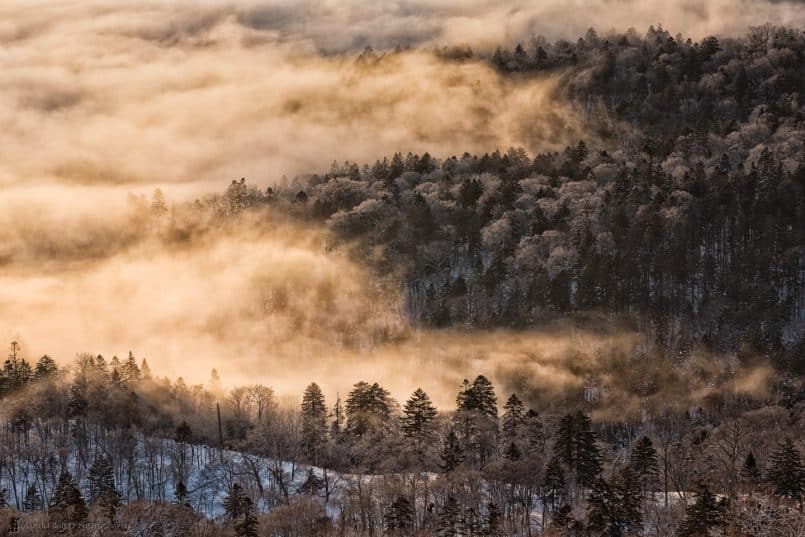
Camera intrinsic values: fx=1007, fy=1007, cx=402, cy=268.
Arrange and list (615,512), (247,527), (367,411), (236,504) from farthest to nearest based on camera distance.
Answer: (367,411) → (236,504) → (247,527) → (615,512)

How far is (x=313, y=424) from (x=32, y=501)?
41.5m

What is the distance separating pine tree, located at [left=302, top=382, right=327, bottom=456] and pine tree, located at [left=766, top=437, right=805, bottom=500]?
7048cm

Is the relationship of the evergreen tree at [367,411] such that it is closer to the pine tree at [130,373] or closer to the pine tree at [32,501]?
the pine tree at [32,501]

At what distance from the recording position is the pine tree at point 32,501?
442ft

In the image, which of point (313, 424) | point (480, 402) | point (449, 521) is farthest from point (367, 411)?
point (449, 521)

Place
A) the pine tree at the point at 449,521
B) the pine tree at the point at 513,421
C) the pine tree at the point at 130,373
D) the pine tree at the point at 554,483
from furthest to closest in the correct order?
the pine tree at the point at 130,373 → the pine tree at the point at 513,421 → the pine tree at the point at 554,483 → the pine tree at the point at 449,521

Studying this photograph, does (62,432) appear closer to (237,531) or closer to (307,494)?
(307,494)

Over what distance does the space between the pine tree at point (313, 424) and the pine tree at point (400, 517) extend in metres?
44.7

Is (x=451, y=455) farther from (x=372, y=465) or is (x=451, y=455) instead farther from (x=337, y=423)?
(x=337, y=423)

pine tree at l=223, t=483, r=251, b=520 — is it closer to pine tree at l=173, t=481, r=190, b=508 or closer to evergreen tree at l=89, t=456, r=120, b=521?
evergreen tree at l=89, t=456, r=120, b=521

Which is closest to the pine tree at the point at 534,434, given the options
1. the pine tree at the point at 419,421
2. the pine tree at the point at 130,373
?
the pine tree at the point at 419,421

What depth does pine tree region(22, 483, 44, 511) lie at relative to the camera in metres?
135

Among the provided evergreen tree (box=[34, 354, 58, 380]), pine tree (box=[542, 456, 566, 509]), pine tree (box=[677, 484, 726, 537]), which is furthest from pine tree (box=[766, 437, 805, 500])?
evergreen tree (box=[34, 354, 58, 380])

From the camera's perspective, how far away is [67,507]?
115 metres
